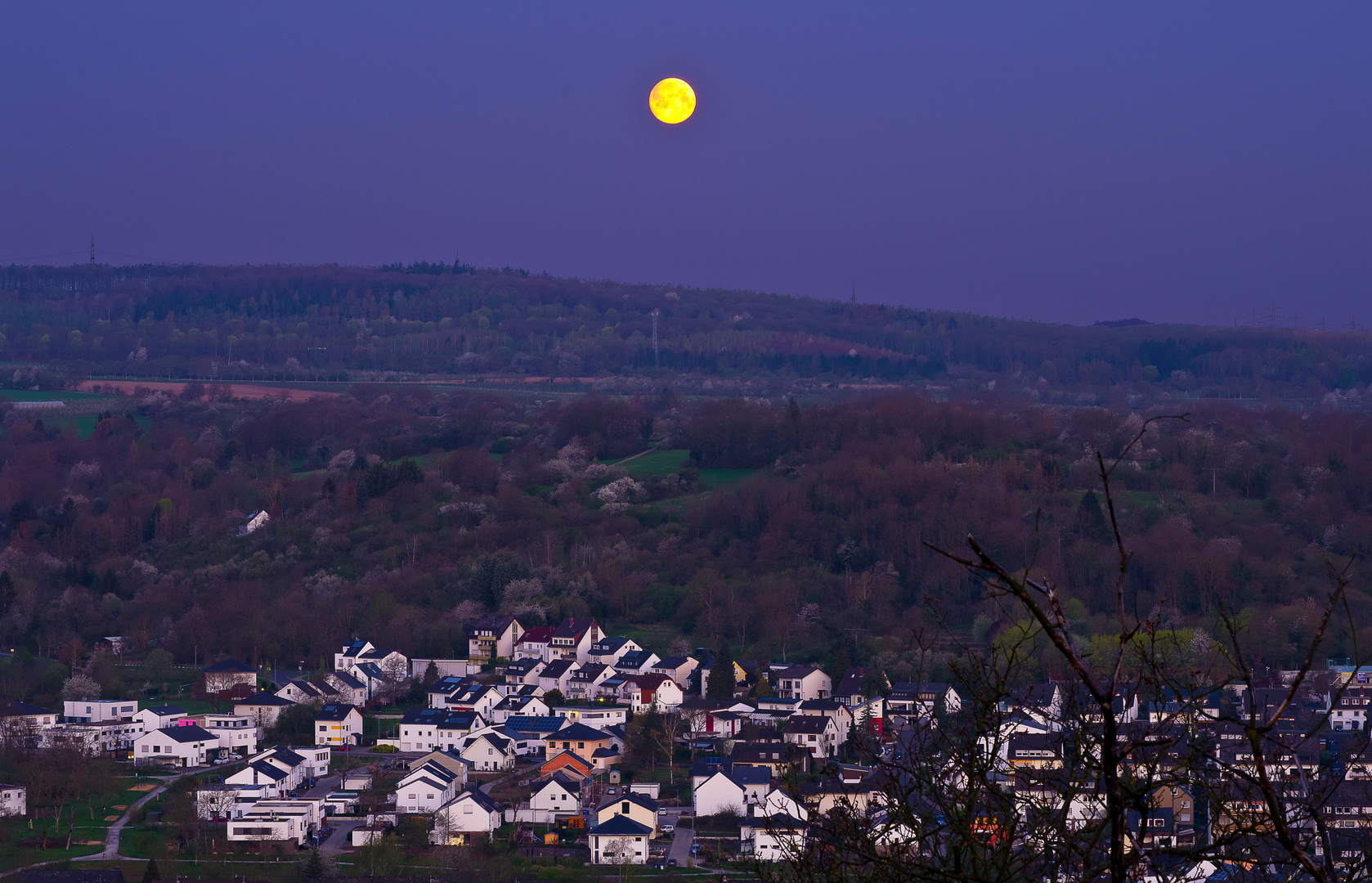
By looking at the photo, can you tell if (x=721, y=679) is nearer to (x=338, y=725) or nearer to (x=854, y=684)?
(x=854, y=684)

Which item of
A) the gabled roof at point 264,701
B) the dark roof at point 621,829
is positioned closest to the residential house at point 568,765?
the dark roof at point 621,829

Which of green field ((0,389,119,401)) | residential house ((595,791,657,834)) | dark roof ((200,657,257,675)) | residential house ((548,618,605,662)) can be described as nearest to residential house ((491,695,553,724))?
residential house ((548,618,605,662))

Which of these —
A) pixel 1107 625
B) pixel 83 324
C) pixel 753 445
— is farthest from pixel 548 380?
pixel 1107 625

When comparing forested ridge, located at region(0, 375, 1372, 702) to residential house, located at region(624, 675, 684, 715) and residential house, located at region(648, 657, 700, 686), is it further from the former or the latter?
residential house, located at region(624, 675, 684, 715)

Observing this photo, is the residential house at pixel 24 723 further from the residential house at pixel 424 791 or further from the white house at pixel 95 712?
the residential house at pixel 424 791

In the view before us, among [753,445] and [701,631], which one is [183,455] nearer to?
[753,445]

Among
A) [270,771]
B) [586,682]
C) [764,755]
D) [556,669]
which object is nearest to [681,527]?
[556,669]
